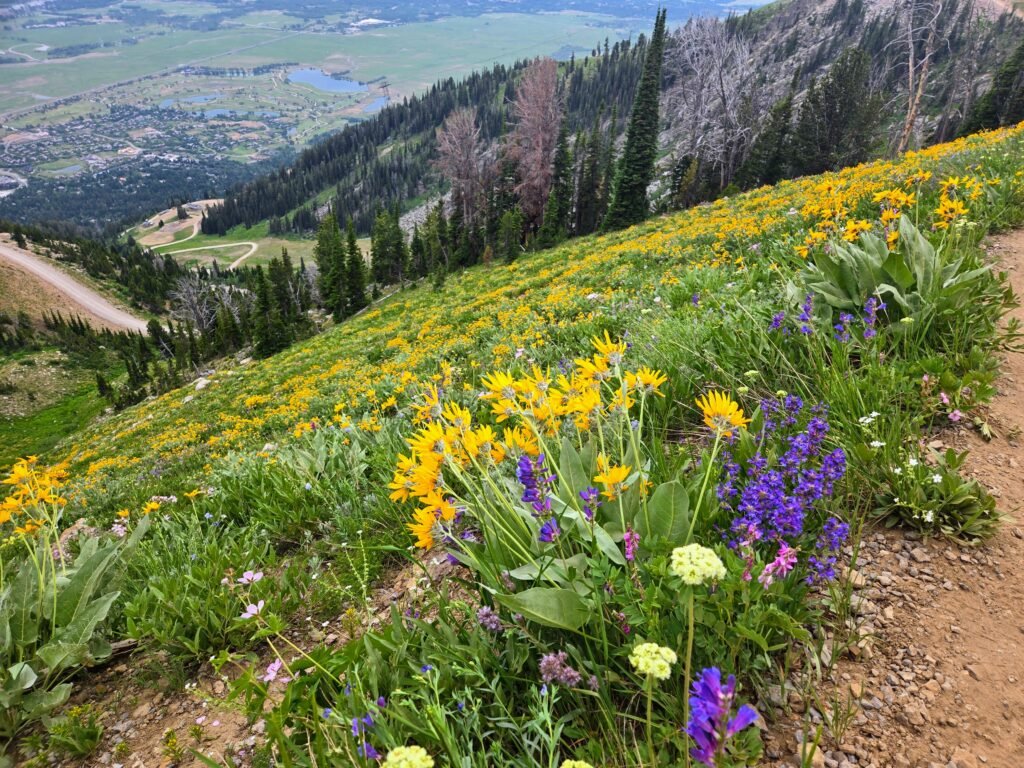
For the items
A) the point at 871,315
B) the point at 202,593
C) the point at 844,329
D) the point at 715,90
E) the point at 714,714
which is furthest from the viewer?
the point at 715,90

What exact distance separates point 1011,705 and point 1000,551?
74cm

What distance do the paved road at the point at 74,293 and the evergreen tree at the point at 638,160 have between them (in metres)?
75.5

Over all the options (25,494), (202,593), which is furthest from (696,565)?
(25,494)

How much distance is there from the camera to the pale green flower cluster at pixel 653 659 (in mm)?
1023

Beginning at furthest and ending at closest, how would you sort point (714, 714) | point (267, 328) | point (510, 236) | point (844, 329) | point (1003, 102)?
1. point (1003, 102)
2. point (510, 236)
3. point (267, 328)
4. point (844, 329)
5. point (714, 714)

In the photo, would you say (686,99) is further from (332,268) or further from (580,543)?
(580,543)

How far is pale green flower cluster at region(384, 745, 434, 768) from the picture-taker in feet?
3.24

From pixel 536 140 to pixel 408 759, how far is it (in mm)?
51383

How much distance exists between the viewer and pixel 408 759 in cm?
100

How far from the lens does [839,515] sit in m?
2.16

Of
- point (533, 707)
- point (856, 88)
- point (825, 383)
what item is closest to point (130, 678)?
point (533, 707)

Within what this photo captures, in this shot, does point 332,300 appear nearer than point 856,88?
No

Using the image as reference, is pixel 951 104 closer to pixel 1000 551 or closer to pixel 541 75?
pixel 541 75

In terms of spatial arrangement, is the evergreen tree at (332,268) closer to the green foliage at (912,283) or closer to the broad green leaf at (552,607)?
the green foliage at (912,283)
